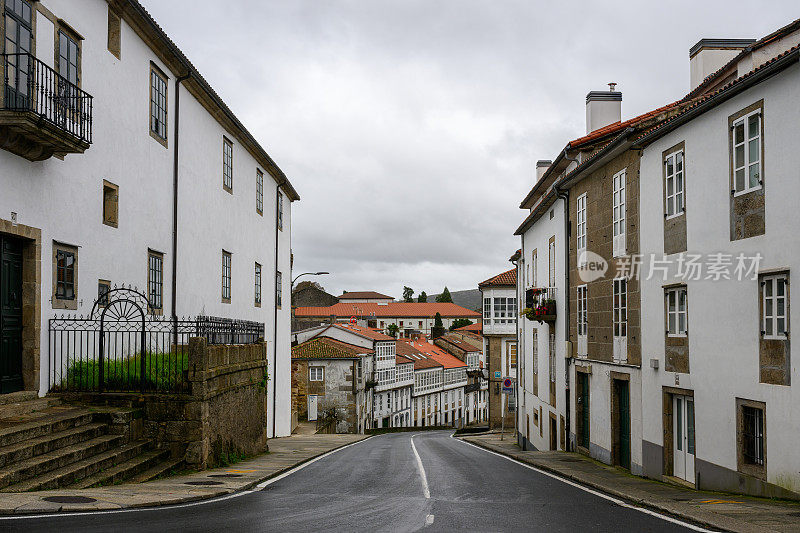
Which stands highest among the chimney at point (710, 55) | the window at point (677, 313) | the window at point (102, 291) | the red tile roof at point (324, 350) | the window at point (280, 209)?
the chimney at point (710, 55)

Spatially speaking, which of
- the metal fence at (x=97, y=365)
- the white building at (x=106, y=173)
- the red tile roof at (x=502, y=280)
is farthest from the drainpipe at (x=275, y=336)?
the red tile roof at (x=502, y=280)

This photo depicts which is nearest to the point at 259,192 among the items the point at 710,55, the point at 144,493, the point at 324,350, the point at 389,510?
the point at 710,55

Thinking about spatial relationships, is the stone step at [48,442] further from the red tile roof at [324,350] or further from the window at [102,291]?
the red tile roof at [324,350]

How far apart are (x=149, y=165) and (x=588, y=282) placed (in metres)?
12.9

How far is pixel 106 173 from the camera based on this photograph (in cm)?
1616

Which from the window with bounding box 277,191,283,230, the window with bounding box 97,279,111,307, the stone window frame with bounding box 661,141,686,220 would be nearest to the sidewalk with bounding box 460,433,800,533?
the stone window frame with bounding box 661,141,686,220

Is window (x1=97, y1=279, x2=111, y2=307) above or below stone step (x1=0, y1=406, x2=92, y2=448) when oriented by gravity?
above

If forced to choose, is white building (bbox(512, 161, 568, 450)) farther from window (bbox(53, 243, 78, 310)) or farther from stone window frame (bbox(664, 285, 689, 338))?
window (bbox(53, 243, 78, 310))

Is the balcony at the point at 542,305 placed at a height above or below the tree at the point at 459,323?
above

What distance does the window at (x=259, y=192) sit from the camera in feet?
101

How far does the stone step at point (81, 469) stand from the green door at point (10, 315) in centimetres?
213

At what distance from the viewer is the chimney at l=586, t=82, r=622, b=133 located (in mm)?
28672

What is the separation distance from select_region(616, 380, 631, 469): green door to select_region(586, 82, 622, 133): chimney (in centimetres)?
1245

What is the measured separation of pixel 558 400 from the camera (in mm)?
26594
